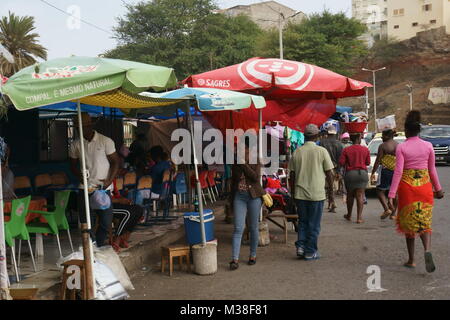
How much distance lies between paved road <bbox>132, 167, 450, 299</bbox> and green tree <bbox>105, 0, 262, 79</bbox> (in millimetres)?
29834

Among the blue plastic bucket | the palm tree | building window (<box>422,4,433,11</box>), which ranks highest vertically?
building window (<box>422,4,433,11</box>)

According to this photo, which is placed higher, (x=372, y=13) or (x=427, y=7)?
(x=372, y=13)

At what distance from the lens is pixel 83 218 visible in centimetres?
651

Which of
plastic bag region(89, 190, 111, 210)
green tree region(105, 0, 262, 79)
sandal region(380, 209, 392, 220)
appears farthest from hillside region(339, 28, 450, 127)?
plastic bag region(89, 190, 111, 210)

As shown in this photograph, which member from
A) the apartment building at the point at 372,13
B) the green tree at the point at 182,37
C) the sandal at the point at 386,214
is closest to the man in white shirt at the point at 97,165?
the sandal at the point at 386,214

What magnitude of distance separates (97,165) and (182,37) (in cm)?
3416

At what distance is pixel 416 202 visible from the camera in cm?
648

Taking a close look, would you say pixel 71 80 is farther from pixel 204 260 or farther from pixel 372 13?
pixel 372 13

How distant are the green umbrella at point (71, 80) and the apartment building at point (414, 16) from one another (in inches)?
3135

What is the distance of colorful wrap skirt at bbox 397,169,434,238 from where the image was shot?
6.45 m

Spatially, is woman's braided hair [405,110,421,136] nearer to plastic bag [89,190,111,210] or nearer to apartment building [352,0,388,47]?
plastic bag [89,190,111,210]

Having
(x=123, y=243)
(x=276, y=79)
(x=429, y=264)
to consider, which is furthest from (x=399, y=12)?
(x=123, y=243)
